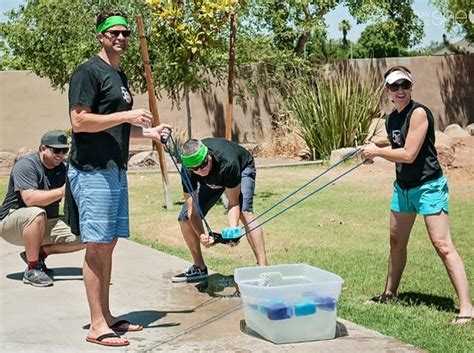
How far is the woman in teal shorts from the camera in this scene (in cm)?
548

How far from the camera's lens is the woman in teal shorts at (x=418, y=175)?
548cm

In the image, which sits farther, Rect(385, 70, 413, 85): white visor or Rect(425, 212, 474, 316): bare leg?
Rect(385, 70, 413, 85): white visor

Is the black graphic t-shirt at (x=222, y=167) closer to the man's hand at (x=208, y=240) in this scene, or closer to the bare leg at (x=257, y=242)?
the bare leg at (x=257, y=242)

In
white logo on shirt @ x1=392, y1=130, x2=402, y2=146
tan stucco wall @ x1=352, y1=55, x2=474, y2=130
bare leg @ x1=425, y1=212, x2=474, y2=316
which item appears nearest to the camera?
bare leg @ x1=425, y1=212, x2=474, y2=316

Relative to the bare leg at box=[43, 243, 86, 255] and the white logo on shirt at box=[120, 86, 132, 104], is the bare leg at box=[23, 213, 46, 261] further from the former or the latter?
the white logo on shirt at box=[120, 86, 132, 104]

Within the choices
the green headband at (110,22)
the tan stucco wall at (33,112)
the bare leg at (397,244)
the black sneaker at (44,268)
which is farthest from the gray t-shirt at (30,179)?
the tan stucco wall at (33,112)

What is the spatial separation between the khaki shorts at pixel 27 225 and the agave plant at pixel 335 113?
9.69m

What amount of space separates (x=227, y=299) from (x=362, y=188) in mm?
6693

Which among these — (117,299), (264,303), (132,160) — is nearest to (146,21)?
(132,160)

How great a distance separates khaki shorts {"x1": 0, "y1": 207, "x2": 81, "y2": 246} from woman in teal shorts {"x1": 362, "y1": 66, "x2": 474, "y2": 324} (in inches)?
107

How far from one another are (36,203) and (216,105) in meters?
15.5

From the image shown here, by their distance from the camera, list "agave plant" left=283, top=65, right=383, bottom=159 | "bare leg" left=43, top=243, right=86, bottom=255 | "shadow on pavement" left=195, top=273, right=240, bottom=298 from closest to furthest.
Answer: "shadow on pavement" left=195, top=273, right=240, bottom=298, "bare leg" left=43, top=243, right=86, bottom=255, "agave plant" left=283, top=65, right=383, bottom=159

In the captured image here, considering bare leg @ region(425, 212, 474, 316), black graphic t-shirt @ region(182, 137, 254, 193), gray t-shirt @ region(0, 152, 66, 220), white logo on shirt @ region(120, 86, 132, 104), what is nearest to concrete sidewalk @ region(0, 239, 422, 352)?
gray t-shirt @ region(0, 152, 66, 220)

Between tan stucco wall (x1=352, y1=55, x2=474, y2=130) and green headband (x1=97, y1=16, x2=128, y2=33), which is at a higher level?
green headband (x1=97, y1=16, x2=128, y2=33)
